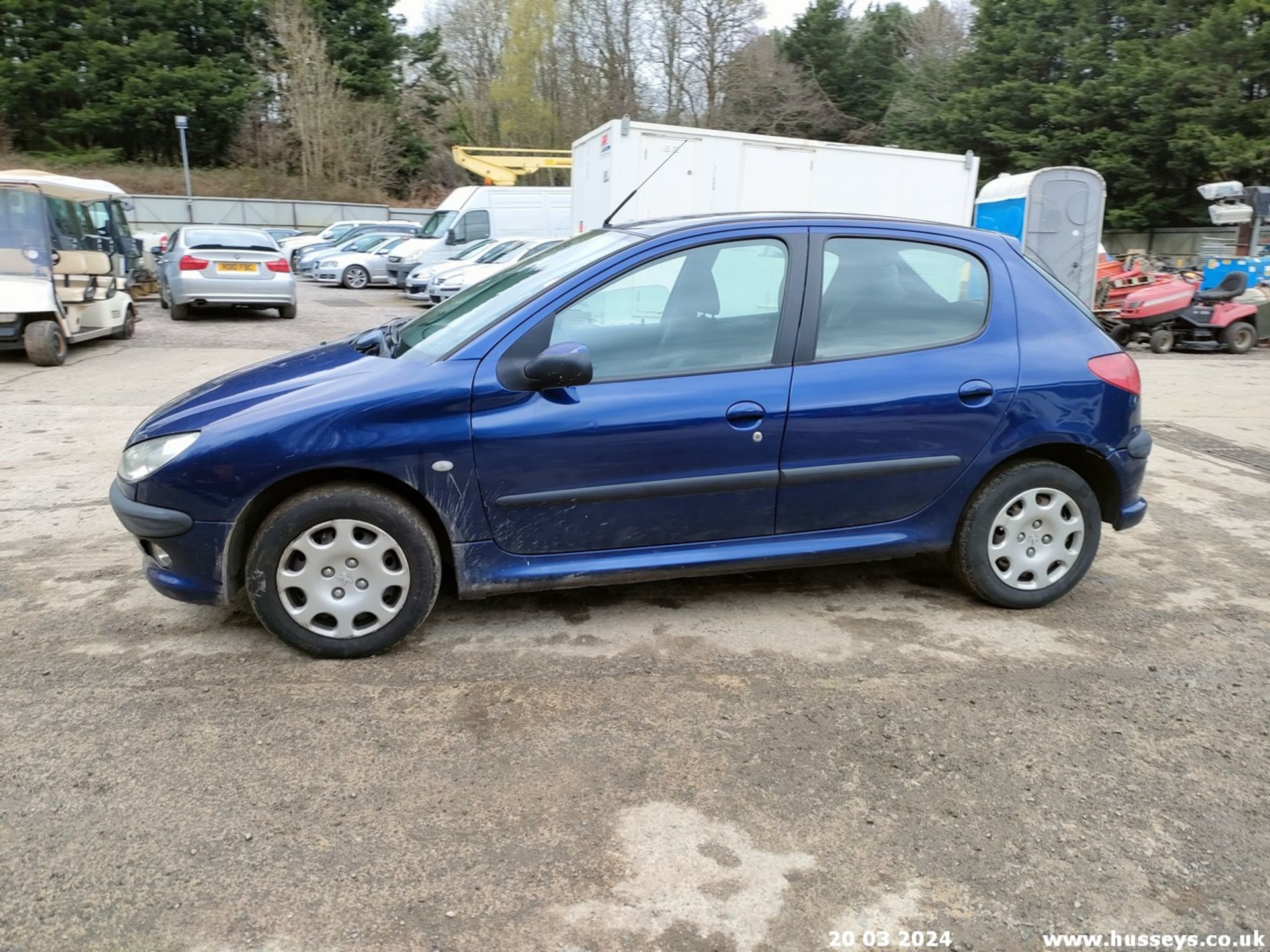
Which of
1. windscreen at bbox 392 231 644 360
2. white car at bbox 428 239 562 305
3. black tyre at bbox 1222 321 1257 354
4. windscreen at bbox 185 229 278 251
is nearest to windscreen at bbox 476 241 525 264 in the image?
white car at bbox 428 239 562 305

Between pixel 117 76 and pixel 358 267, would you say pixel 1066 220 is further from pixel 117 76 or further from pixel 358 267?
pixel 117 76

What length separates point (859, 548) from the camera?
159 inches

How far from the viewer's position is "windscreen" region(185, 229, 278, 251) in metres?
15.1

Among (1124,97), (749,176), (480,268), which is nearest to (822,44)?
(1124,97)

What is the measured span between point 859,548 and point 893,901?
1767 millimetres

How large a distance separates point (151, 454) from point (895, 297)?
118 inches

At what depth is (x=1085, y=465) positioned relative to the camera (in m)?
4.30

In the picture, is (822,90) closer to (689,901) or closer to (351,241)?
(351,241)

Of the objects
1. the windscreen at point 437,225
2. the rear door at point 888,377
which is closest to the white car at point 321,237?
the windscreen at point 437,225

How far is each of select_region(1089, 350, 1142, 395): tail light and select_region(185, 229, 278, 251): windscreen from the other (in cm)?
1401

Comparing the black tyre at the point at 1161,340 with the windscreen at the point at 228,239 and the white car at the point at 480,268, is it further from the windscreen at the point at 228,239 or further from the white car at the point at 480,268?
the windscreen at the point at 228,239

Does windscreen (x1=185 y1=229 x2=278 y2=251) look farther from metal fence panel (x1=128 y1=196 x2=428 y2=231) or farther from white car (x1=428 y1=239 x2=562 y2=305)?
metal fence panel (x1=128 y1=196 x2=428 y2=231)

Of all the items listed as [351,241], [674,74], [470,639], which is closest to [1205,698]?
[470,639]

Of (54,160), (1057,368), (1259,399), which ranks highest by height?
(54,160)
